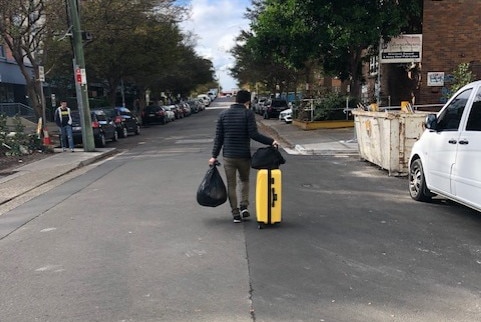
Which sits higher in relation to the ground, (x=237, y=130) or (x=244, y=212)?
(x=237, y=130)

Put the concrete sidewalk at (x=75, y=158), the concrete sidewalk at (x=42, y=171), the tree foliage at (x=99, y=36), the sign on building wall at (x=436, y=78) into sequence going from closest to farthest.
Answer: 1. the concrete sidewalk at (x=42, y=171)
2. the concrete sidewalk at (x=75, y=158)
3. the tree foliage at (x=99, y=36)
4. the sign on building wall at (x=436, y=78)

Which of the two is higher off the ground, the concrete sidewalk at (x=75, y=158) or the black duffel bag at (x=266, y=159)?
the black duffel bag at (x=266, y=159)

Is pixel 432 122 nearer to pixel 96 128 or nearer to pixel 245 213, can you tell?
pixel 245 213

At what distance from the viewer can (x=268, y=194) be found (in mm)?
6410

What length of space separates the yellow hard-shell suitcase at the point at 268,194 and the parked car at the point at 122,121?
19227 millimetres

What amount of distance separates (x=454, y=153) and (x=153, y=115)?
3210cm

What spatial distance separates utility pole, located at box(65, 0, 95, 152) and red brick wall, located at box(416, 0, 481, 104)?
13.1 m

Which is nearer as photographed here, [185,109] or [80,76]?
[80,76]

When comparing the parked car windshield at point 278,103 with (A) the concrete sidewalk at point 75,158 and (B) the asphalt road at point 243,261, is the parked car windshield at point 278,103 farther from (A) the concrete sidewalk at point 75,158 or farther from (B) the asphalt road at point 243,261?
(B) the asphalt road at point 243,261

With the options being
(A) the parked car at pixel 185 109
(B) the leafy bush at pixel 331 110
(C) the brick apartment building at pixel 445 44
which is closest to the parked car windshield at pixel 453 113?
(C) the brick apartment building at pixel 445 44

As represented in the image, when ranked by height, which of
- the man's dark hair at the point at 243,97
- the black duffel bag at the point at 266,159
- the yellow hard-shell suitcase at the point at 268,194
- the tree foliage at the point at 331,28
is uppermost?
the tree foliage at the point at 331,28

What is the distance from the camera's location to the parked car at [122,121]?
82.1 ft

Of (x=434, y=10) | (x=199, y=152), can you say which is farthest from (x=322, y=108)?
(x=199, y=152)

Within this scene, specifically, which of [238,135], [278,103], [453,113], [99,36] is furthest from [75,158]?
[278,103]
